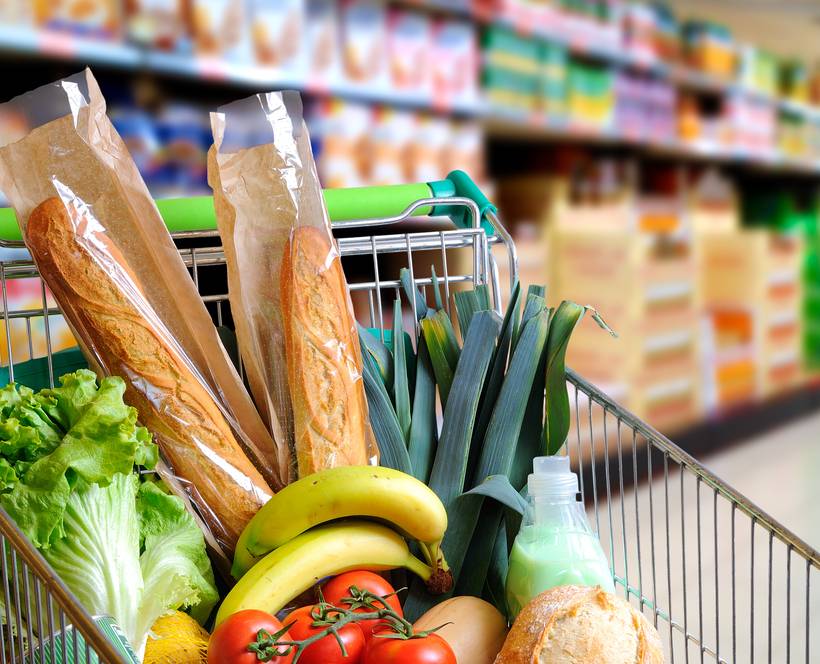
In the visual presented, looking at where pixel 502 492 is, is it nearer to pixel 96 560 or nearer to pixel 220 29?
pixel 96 560

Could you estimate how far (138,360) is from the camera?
3.41ft

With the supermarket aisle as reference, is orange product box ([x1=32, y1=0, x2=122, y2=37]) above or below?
above

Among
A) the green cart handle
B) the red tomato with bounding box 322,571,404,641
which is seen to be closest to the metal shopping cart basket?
the green cart handle

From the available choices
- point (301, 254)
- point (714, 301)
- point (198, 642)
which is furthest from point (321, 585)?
point (714, 301)

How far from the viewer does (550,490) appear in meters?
0.97

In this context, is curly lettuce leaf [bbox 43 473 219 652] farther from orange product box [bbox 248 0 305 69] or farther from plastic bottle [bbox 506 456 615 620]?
orange product box [bbox 248 0 305 69]

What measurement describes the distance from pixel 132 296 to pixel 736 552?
7.98ft

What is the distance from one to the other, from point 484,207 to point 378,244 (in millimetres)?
158

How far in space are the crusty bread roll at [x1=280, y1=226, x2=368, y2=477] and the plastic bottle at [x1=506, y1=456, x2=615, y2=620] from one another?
0.22 meters

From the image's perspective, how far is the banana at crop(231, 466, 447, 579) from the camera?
96 cm

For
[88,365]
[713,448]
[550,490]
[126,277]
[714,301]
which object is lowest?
[713,448]

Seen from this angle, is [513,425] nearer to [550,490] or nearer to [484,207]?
[550,490]

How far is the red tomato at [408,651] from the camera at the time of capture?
768 mm

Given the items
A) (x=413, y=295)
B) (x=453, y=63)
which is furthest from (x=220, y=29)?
(x=413, y=295)
